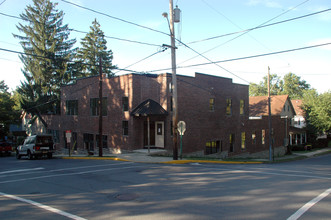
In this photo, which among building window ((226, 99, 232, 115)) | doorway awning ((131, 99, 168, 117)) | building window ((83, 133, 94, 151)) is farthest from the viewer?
building window ((226, 99, 232, 115))

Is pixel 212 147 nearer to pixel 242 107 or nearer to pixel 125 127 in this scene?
pixel 242 107

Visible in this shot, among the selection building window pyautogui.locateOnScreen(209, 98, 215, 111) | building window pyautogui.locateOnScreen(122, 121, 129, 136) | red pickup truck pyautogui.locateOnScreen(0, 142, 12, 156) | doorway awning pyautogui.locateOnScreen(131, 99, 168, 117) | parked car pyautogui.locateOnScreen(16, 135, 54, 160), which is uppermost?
building window pyautogui.locateOnScreen(209, 98, 215, 111)

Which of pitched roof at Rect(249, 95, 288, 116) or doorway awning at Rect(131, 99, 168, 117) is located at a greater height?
pitched roof at Rect(249, 95, 288, 116)

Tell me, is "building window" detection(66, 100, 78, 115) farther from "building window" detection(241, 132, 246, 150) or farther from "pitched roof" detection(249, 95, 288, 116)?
"pitched roof" detection(249, 95, 288, 116)

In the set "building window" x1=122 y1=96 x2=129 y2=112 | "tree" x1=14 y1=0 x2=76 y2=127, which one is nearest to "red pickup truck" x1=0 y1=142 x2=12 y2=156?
"tree" x1=14 y1=0 x2=76 y2=127

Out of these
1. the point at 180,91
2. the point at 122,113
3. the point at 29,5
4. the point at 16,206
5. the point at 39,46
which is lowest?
the point at 16,206

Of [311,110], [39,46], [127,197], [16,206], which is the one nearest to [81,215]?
[127,197]

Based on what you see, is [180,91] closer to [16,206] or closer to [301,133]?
[16,206]

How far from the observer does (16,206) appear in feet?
25.7

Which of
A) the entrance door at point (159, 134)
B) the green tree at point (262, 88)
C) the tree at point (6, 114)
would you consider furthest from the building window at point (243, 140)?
the green tree at point (262, 88)

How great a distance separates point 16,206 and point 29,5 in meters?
41.7

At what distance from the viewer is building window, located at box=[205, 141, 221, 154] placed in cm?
2675

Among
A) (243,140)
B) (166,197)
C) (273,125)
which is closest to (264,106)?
(273,125)

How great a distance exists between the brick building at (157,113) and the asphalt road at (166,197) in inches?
419
